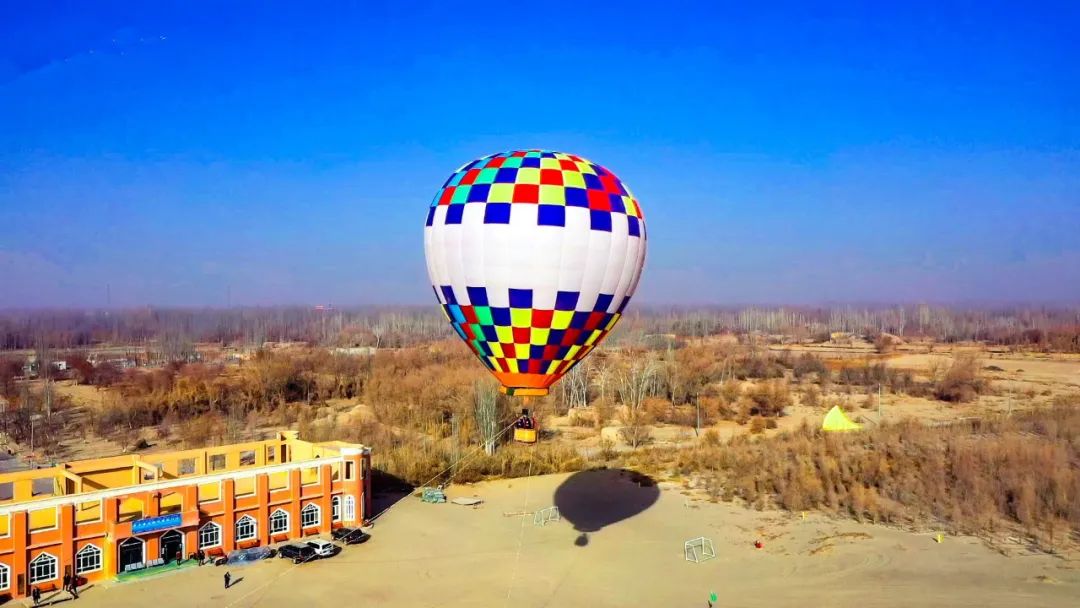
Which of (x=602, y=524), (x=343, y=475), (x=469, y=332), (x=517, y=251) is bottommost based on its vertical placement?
(x=602, y=524)

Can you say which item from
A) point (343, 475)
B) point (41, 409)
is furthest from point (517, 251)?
point (41, 409)

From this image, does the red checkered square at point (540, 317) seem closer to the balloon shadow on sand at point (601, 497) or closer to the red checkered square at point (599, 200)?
the red checkered square at point (599, 200)

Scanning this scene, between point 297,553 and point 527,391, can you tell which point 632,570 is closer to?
point 527,391

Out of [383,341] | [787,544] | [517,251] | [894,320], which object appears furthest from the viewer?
[894,320]

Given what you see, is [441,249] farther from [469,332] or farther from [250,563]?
→ [250,563]

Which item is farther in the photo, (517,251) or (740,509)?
(740,509)

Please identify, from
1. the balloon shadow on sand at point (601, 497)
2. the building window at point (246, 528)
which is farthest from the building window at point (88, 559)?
the balloon shadow on sand at point (601, 497)

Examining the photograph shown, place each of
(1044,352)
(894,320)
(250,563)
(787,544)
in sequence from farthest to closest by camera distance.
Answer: (894,320) < (1044,352) < (787,544) < (250,563)
